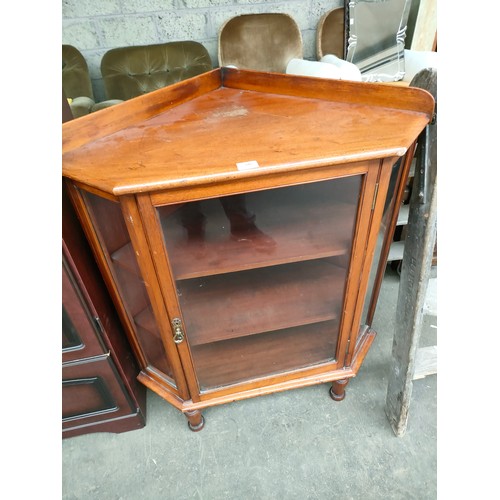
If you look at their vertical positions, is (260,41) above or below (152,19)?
below

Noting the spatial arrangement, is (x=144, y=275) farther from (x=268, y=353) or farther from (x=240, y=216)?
(x=268, y=353)

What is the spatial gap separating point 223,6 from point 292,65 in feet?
1.68

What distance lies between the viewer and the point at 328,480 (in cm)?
105

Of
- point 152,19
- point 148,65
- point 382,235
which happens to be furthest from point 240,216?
point 152,19

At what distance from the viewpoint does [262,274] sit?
1030 millimetres

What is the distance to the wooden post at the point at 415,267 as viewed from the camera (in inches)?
30.1

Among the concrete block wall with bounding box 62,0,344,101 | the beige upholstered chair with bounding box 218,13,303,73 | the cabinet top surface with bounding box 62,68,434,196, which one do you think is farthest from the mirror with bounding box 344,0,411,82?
the cabinet top surface with bounding box 62,68,434,196

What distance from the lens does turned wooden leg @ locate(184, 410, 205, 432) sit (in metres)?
1.11

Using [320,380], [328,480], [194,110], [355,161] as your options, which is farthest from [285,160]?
[328,480]

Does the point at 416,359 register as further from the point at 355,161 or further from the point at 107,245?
the point at 107,245

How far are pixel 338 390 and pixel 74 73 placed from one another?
5.94ft

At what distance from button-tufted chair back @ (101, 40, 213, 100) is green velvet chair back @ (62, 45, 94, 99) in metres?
0.09

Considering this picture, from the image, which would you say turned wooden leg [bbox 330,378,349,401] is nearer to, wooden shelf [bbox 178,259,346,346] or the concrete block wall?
wooden shelf [bbox 178,259,346,346]
